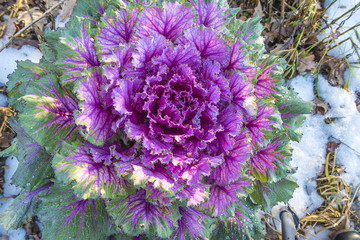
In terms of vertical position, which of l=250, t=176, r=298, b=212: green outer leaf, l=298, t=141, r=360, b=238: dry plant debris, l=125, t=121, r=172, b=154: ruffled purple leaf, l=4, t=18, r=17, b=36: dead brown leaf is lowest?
l=298, t=141, r=360, b=238: dry plant debris

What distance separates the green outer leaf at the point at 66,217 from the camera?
1.38 meters

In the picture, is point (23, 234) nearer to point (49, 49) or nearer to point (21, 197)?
point (21, 197)

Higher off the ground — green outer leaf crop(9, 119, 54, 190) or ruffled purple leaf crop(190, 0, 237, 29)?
ruffled purple leaf crop(190, 0, 237, 29)

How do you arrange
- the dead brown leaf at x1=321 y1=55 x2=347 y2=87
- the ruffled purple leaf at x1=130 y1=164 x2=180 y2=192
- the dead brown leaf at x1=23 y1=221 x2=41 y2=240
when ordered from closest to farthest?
the ruffled purple leaf at x1=130 y1=164 x2=180 y2=192 → the dead brown leaf at x1=23 y1=221 x2=41 y2=240 → the dead brown leaf at x1=321 y1=55 x2=347 y2=87

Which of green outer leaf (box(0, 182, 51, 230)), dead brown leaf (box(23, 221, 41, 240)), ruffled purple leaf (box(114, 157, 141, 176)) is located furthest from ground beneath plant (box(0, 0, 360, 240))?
ruffled purple leaf (box(114, 157, 141, 176))

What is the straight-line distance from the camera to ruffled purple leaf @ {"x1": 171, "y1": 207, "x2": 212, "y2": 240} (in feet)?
4.62

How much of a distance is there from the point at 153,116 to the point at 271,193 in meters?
0.85

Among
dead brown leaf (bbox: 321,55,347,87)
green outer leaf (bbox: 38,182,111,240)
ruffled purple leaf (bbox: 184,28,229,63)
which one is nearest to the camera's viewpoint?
ruffled purple leaf (bbox: 184,28,229,63)

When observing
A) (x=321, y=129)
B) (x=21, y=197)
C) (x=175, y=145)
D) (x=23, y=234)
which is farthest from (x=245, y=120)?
(x=23, y=234)

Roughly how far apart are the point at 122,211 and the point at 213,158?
1.54ft

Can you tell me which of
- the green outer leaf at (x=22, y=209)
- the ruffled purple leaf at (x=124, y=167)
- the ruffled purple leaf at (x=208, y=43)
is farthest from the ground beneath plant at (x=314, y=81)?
the ruffled purple leaf at (x=124, y=167)

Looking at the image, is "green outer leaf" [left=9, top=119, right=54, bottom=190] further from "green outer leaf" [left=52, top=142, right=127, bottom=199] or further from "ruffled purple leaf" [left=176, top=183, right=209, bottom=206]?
"ruffled purple leaf" [left=176, top=183, right=209, bottom=206]

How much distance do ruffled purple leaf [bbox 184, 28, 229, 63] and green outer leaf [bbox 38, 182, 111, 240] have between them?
89 cm

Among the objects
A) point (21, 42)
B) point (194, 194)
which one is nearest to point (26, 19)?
point (21, 42)
